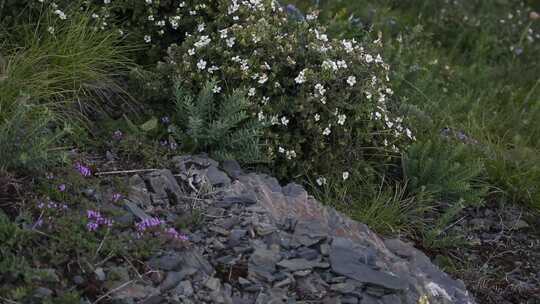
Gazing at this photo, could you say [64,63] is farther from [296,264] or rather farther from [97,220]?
[296,264]

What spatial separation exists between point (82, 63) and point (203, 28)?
2.33ft

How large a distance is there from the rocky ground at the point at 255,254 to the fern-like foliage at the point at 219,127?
0.15 m

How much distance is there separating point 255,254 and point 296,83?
50.8 inches

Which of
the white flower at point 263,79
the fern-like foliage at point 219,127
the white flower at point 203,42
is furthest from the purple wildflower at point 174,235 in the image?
the white flower at point 203,42

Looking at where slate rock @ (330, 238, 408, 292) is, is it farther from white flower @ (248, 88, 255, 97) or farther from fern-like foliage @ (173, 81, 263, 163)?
white flower @ (248, 88, 255, 97)

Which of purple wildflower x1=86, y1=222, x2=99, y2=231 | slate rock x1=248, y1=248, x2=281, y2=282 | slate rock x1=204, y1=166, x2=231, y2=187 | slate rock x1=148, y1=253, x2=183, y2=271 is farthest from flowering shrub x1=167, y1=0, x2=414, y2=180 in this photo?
purple wildflower x1=86, y1=222, x2=99, y2=231

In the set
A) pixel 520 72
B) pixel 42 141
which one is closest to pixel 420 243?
pixel 42 141

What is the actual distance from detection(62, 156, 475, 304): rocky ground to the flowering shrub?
44 cm

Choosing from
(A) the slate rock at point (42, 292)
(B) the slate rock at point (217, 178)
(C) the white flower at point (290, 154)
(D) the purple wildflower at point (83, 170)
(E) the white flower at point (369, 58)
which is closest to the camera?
(A) the slate rock at point (42, 292)

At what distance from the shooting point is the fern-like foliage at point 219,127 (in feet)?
12.3

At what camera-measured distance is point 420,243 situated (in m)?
4.17

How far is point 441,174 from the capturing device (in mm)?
4352

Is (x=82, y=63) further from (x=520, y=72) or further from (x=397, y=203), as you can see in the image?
(x=520, y=72)

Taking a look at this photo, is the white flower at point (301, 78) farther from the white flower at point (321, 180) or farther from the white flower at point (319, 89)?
the white flower at point (321, 180)
